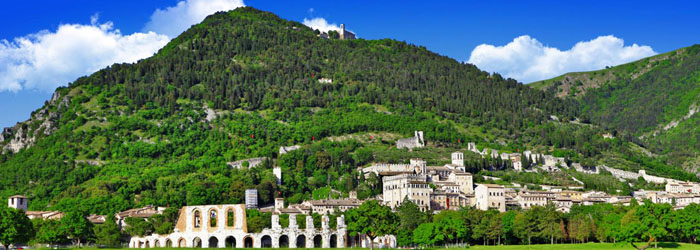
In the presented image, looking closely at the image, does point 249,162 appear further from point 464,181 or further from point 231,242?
point 231,242

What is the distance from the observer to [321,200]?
145 metres

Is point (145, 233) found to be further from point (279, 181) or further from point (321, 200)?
point (279, 181)

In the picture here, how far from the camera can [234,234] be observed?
93000mm

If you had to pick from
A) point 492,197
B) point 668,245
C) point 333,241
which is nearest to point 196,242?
point 333,241

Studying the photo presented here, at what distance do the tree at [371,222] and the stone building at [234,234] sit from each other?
155 cm

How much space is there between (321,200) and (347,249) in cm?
5000

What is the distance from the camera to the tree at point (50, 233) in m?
102

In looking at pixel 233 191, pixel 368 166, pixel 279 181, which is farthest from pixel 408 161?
pixel 233 191

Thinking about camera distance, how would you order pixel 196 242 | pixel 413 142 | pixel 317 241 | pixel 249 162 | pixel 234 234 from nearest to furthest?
pixel 234 234 < pixel 196 242 < pixel 317 241 < pixel 249 162 < pixel 413 142

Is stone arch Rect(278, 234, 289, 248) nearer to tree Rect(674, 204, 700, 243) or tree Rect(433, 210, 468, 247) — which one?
tree Rect(433, 210, 468, 247)

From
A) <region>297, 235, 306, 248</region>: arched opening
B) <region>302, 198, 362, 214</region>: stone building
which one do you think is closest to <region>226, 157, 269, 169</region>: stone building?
<region>302, 198, 362, 214</region>: stone building

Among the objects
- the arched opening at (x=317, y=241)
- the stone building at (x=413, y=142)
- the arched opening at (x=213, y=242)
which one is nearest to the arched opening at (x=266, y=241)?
the arched opening at (x=317, y=241)

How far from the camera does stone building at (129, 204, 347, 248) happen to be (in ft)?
303

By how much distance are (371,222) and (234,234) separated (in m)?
15.3
